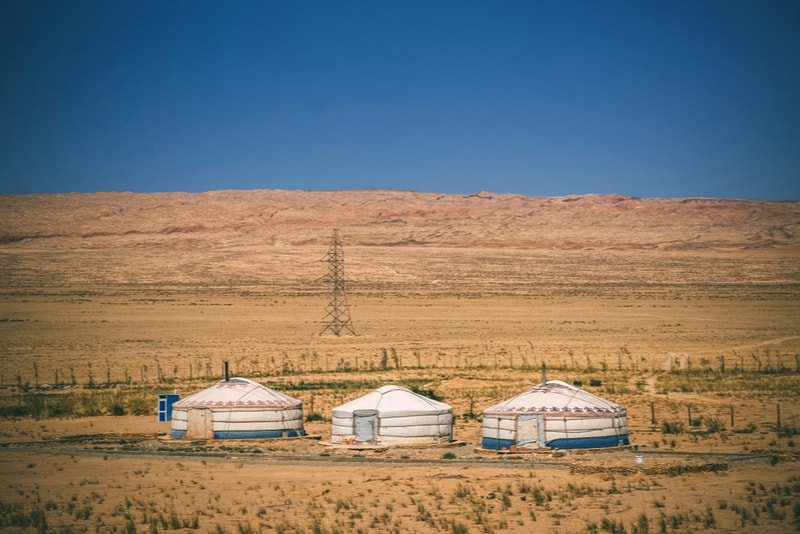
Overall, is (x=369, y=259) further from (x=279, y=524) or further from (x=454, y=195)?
(x=279, y=524)

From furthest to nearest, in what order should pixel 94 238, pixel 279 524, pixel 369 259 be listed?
1. pixel 94 238
2. pixel 369 259
3. pixel 279 524

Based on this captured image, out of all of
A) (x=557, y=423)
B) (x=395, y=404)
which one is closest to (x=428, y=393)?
(x=395, y=404)

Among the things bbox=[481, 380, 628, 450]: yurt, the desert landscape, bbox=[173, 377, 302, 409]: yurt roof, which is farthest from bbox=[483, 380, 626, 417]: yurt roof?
bbox=[173, 377, 302, 409]: yurt roof

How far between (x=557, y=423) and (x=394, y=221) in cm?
13143

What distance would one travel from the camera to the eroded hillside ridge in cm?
14138

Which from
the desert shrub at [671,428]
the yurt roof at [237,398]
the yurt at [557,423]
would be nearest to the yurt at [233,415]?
the yurt roof at [237,398]

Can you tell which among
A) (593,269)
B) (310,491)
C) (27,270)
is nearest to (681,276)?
(593,269)

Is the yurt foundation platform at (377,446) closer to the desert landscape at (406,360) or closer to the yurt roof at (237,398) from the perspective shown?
the desert landscape at (406,360)

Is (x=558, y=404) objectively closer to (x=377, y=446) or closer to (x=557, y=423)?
(x=557, y=423)

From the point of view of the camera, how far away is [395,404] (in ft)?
98.5

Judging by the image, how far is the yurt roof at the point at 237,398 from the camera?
3155 cm

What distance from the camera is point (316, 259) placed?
389ft

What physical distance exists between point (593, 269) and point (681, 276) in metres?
9.00

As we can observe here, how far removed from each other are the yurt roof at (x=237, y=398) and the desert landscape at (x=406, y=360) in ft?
3.58
